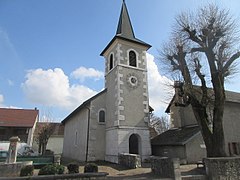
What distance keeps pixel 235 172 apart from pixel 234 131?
8.82 meters

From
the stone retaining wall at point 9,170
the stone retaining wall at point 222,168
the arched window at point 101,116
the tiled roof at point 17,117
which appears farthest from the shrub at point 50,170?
the tiled roof at point 17,117

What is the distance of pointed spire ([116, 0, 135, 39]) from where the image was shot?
19.9 meters

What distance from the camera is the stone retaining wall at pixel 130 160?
1264 centimetres

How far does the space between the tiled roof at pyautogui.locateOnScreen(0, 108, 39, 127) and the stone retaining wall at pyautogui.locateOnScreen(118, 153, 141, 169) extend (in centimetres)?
1861

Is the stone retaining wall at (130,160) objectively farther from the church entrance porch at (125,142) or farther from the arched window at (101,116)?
the arched window at (101,116)

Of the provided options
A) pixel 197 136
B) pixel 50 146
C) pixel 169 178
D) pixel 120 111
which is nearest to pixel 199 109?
pixel 197 136

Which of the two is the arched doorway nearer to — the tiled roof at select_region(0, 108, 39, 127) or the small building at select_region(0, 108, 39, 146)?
the small building at select_region(0, 108, 39, 146)

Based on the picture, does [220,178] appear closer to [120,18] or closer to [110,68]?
[110,68]

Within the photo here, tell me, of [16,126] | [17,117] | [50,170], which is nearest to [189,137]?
[50,170]

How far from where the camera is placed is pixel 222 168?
391 inches

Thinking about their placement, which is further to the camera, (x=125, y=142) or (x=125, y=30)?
(x=125, y=30)

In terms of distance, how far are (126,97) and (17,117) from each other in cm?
2121

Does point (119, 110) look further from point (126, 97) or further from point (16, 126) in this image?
point (16, 126)

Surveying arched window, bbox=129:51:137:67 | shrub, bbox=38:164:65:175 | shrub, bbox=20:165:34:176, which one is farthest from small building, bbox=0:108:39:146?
shrub, bbox=38:164:65:175
